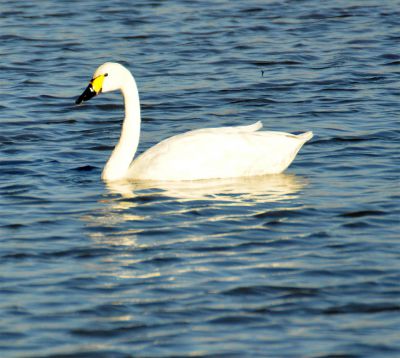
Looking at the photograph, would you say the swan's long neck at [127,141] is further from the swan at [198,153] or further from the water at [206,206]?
the water at [206,206]

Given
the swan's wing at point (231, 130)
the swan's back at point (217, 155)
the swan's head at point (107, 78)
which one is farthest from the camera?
the swan's head at point (107, 78)

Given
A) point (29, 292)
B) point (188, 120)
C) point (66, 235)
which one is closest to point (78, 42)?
point (188, 120)

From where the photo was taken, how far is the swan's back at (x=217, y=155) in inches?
448

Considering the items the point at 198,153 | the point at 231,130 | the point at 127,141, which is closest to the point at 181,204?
the point at 198,153

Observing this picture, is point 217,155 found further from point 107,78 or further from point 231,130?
point 107,78

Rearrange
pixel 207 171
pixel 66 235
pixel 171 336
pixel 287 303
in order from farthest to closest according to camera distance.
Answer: pixel 207 171, pixel 66 235, pixel 287 303, pixel 171 336

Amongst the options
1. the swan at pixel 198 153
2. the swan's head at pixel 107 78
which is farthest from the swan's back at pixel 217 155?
the swan's head at pixel 107 78

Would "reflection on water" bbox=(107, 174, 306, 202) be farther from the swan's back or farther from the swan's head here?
the swan's head

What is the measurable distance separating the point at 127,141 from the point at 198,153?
2.99 ft

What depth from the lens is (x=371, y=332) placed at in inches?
293

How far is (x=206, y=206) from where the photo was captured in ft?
34.5

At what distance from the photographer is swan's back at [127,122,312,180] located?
1138cm

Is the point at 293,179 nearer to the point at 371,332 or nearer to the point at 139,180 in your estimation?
the point at 139,180

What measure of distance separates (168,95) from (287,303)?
8304 millimetres
